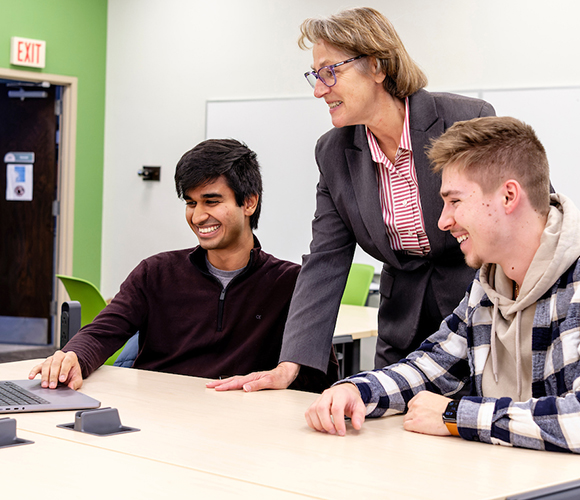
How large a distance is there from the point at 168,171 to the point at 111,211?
716mm

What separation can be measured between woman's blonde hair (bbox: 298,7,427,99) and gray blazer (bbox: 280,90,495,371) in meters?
0.07

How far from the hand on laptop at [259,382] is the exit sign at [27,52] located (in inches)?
187

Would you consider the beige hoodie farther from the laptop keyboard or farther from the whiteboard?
the whiteboard

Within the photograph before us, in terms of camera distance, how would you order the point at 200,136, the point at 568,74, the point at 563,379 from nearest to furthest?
the point at 563,379 < the point at 568,74 < the point at 200,136

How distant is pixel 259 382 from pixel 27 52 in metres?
4.87

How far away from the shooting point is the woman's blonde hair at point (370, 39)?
5.98 feet

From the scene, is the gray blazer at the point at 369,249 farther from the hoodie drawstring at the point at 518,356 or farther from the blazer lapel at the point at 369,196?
the hoodie drawstring at the point at 518,356

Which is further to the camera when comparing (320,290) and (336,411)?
(320,290)

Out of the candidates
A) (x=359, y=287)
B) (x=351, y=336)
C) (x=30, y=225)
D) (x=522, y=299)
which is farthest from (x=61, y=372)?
(x=30, y=225)

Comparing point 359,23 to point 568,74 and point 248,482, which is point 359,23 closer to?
point 248,482

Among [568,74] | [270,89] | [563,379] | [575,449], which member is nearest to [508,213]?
[563,379]

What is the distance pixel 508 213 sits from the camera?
1.43 meters

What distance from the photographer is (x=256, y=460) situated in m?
1.20

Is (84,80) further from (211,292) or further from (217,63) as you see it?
(211,292)
